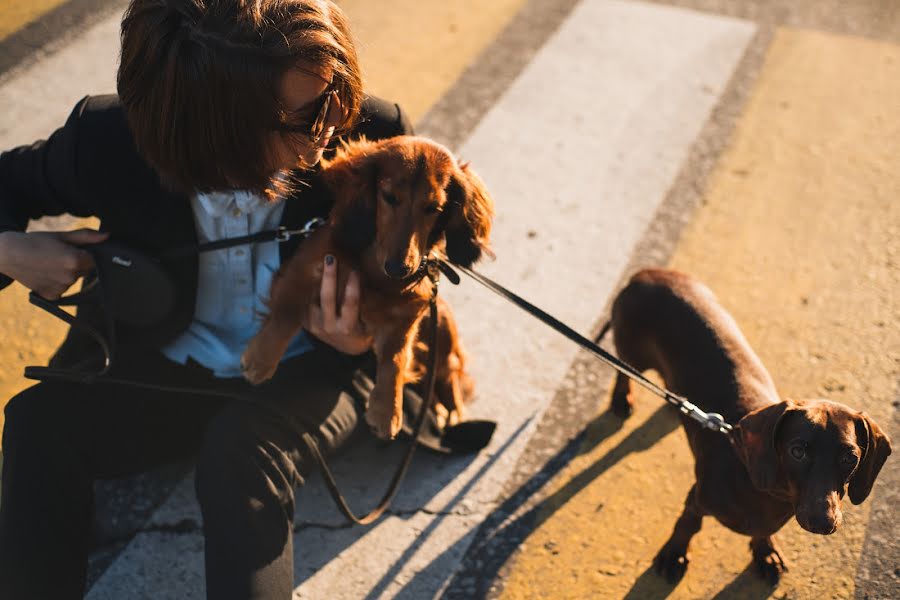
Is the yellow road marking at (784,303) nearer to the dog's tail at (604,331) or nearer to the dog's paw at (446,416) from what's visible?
the dog's tail at (604,331)

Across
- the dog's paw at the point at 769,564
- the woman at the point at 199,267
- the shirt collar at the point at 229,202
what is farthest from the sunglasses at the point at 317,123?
the dog's paw at the point at 769,564

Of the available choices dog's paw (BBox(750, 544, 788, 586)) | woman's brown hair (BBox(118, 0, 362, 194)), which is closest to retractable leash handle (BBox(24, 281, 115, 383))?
woman's brown hair (BBox(118, 0, 362, 194))

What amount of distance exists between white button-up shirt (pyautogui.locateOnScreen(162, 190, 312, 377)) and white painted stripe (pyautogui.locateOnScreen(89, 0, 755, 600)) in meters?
0.56

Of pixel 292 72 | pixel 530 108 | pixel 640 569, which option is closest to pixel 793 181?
pixel 530 108

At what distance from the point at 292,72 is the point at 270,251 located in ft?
2.07

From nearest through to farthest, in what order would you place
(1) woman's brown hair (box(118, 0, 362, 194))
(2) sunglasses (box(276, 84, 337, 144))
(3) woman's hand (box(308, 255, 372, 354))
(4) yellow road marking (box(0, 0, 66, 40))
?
(1) woman's brown hair (box(118, 0, 362, 194)) → (2) sunglasses (box(276, 84, 337, 144)) → (3) woman's hand (box(308, 255, 372, 354)) → (4) yellow road marking (box(0, 0, 66, 40))

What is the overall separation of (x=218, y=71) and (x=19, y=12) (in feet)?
11.6

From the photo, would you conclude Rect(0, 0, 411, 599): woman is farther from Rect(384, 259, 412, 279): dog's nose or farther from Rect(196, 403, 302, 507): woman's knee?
Rect(384, 259, 412, 279): dog's nose

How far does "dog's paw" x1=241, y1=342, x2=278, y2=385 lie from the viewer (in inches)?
85.4

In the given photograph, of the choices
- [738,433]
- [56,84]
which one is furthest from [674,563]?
[56,84]

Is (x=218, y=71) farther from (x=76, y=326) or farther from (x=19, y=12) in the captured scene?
(x=19, y=12)

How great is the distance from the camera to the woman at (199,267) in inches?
70.5

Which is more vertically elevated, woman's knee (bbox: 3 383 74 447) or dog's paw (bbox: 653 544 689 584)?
woman's knee (bbox: 3 383 74 447)

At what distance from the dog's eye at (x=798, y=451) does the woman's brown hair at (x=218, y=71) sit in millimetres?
1344
